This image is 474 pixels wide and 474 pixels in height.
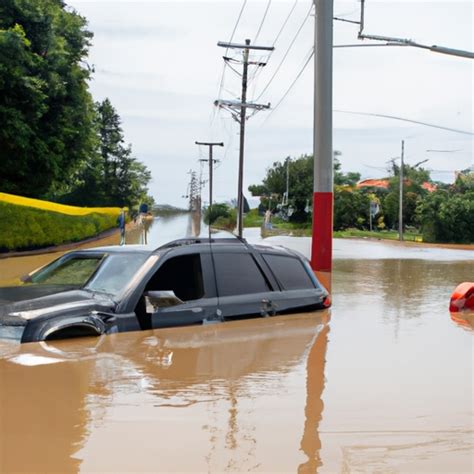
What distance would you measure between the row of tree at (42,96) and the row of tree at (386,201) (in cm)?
2823

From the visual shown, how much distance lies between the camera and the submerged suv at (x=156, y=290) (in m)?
5.73

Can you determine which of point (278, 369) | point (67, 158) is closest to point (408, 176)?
point (67, 158)

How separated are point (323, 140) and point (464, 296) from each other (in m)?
5.84

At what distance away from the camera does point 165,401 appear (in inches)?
181

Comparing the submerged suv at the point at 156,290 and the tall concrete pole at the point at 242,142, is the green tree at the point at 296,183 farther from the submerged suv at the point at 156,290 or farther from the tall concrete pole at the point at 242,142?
the submerged suv at the point at 156,290

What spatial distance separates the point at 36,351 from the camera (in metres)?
5.51

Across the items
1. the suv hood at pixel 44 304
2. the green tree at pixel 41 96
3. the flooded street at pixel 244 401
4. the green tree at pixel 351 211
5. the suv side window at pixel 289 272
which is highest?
the green tree at pixel 41 96

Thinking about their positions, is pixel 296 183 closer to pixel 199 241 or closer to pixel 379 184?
pixel 379 184

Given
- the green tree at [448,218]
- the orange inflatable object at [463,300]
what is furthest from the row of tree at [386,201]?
the orange inflatable object at [463,300]

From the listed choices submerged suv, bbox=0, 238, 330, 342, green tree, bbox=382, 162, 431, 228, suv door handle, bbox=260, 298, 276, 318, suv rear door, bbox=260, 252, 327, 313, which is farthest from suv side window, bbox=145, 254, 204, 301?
green tree, bbox=382, 162, 431, 228

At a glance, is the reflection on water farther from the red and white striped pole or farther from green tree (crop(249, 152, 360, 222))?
green tree (crop(249, 152, 360, 222))

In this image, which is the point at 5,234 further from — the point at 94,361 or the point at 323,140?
the point at 94,361

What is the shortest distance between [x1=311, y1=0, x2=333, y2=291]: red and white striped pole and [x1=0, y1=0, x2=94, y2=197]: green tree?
1114 centimetres

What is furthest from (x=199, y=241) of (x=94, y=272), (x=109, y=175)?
(x=109, y=175)
